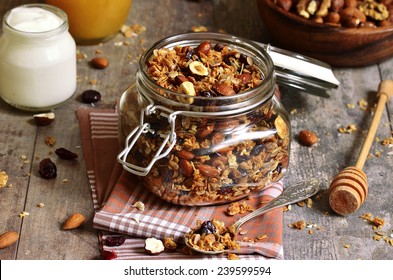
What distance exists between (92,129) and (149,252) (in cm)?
43

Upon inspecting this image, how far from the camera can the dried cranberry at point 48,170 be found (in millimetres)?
1642

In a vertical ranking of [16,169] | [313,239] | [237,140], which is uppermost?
[237,140]

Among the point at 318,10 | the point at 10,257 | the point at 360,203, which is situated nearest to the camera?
the point at 10,257

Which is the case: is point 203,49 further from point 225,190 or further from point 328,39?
point 328,39

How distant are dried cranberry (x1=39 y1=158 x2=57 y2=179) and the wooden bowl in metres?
0.71

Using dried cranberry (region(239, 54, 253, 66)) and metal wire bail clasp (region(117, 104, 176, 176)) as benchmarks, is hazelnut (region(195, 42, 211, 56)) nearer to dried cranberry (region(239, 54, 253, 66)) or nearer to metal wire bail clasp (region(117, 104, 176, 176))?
dried cranberry (region(239, 54, 253, 66))

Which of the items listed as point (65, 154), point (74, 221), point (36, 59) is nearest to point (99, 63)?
point (36, 59)

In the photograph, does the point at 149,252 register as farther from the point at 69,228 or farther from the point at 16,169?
the point at 16,169

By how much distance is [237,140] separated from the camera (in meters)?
1.49

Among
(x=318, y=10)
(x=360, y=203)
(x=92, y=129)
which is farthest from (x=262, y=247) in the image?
(x=318, y=10)

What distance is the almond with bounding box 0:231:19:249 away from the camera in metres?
1.45

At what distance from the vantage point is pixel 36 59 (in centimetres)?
177

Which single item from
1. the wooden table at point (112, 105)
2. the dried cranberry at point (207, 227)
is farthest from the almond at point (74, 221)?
the dried cranberry at point (207, 227)

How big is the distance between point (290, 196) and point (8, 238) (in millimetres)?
561
